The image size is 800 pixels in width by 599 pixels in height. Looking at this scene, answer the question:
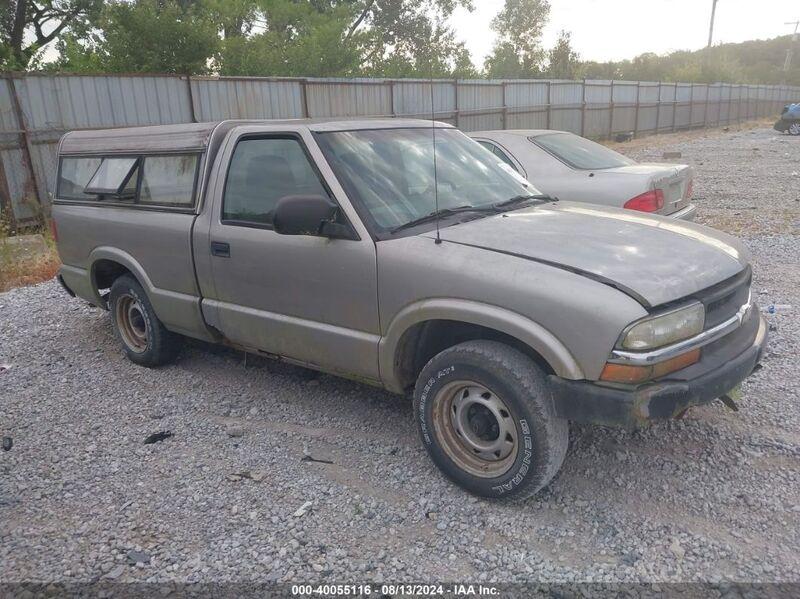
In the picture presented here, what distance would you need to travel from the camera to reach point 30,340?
5965 mm

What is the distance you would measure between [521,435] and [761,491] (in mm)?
1266

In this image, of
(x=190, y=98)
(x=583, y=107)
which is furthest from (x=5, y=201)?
(x=583, y=107)

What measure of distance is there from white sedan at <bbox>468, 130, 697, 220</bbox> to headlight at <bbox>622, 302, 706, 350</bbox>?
3.49 meters

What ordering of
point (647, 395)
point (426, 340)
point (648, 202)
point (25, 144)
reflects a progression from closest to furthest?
point (647, 395) < point (426, 340) < point (648, 202) < point (25, 144)

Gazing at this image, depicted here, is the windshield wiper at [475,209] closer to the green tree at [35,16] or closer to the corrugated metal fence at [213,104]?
the corrugated metal fence at [213,104]

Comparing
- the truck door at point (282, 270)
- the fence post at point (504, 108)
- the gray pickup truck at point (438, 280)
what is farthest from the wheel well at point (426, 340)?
the fence post at point (504, 108)

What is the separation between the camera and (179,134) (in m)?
4.64

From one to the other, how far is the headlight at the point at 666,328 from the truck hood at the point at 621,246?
72 millimetres

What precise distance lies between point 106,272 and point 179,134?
4.94 feet

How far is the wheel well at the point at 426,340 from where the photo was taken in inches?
133

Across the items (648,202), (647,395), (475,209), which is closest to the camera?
(647,395)

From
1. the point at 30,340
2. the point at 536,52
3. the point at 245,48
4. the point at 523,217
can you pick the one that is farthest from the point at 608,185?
the point at 536,52

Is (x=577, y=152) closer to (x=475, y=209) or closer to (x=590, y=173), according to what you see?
(x=590, y=173)

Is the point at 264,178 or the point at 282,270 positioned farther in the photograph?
the point at 264,178
